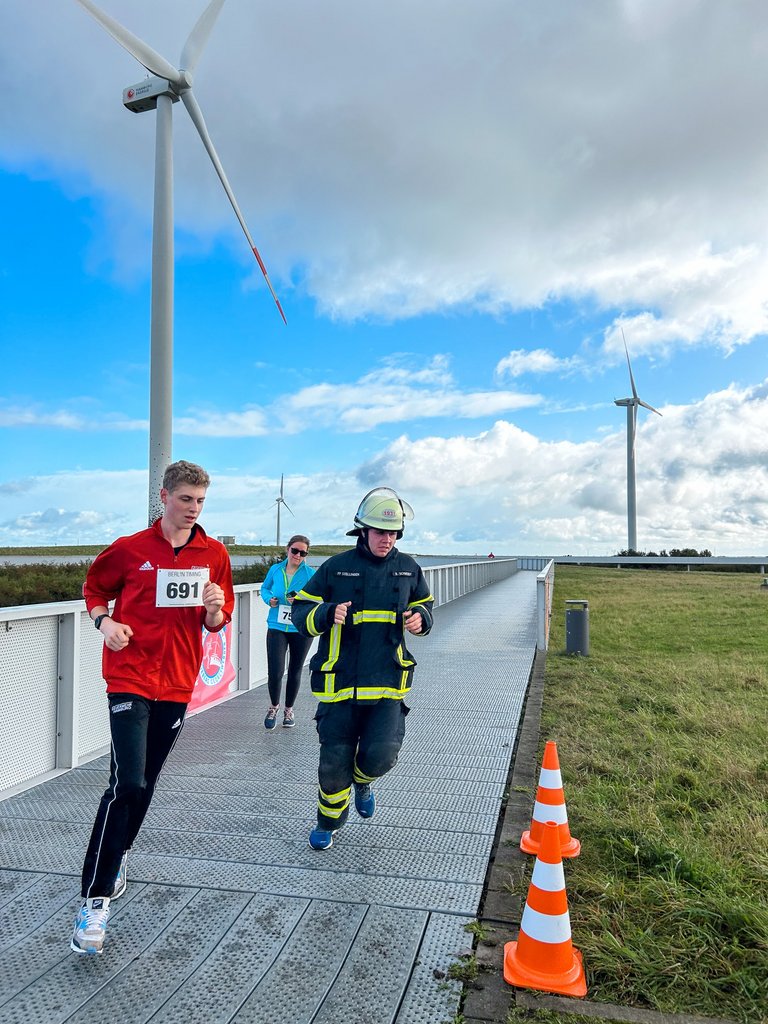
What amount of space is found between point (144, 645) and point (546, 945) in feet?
6.87

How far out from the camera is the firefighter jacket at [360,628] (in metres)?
4.16

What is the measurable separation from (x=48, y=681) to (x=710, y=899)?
4.49 meters

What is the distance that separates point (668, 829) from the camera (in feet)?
15.7

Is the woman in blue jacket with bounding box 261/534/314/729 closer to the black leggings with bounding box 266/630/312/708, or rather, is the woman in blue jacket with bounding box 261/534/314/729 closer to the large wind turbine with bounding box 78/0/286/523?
the black leggings with bounding box 266/630/312/708

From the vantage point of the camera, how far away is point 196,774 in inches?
227

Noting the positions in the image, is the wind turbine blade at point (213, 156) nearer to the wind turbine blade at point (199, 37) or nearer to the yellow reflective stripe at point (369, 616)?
the wind turbine blade at point (199, 37)

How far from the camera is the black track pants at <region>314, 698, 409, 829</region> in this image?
423 centimetres

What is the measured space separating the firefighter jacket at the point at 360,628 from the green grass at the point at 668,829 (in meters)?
1.42

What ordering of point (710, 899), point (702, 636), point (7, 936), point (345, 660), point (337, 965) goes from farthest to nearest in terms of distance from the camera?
point (702, 636) < point (345, 660) < point (710, 899) < point (7, 936) < point (337, 965)

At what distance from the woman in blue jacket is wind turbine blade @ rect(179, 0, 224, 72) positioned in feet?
39.1

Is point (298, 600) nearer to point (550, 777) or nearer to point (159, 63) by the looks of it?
point (550, 777)

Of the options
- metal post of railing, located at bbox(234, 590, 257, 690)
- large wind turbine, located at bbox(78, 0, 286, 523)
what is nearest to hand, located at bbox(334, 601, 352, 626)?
metal post of railing, located at bbox(234, 590, 257, 690)

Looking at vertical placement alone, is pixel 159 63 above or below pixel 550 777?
above

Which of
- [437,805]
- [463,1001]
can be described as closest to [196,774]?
[437,805]
